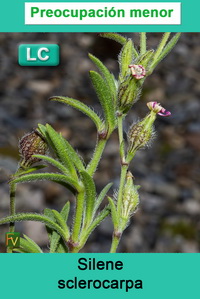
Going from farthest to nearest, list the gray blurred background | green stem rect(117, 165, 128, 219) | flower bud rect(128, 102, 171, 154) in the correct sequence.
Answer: the gray blurred background < flower bud rect(128, 102, 171, 154) < green stem rect(117, 165, 128, 219)

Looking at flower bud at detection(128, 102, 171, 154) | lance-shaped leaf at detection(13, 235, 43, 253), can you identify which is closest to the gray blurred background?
lance-shaped leaf at detection(13, 235, 43, 253)

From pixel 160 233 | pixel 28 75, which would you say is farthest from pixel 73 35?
pixel 160 233

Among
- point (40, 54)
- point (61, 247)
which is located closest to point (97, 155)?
point (61, 247)

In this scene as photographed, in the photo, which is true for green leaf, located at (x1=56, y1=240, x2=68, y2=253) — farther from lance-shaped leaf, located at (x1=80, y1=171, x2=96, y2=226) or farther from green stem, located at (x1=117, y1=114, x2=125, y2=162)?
green stem, located at (x1=117, y1=114, x2=125, y2=162)

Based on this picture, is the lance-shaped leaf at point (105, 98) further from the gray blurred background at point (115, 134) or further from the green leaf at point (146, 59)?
the gray blurred background at point (115, 134)

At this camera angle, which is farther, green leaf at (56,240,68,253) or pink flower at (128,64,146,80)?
green leaf at (56,240,68,253)

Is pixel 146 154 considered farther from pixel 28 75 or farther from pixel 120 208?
pixel 120 208
